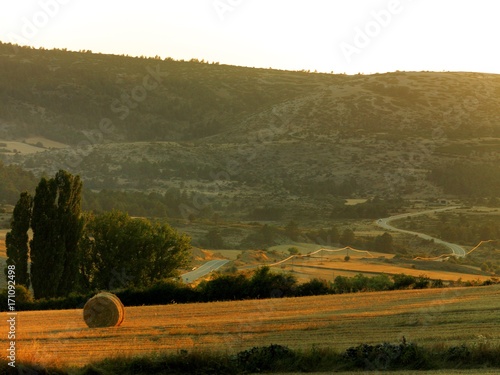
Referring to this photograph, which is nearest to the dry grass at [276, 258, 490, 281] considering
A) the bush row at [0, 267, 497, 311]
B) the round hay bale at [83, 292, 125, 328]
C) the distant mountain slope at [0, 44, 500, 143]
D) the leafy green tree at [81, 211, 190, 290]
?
the leafy green tree at [81, 211, 190, 290]

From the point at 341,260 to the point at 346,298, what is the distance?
2316cm

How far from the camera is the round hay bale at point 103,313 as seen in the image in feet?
78.6

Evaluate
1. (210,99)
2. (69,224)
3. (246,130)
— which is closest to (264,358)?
(69,224)

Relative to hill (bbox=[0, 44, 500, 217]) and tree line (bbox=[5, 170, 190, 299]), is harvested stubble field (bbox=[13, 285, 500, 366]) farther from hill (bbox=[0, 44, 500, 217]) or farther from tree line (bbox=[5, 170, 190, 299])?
hill (bbox=[0, 44, 500, 217])

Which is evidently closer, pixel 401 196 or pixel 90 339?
pixel 90 339

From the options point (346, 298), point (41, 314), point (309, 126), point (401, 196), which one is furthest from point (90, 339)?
point (309, 126)

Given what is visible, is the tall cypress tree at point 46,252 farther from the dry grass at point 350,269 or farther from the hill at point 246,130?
the hill at point 246,130

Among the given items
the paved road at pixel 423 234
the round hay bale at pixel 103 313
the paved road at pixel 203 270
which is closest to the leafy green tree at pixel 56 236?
the paved road at pixel 203 270

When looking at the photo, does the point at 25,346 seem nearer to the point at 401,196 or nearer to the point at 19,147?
the point at 401,196

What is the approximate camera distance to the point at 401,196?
90875 mm

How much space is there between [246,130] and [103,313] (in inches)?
3970

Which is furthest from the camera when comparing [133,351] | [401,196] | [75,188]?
[401,196]

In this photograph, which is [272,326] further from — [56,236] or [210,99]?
[210,99]

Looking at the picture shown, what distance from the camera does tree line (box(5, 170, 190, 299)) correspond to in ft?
124
